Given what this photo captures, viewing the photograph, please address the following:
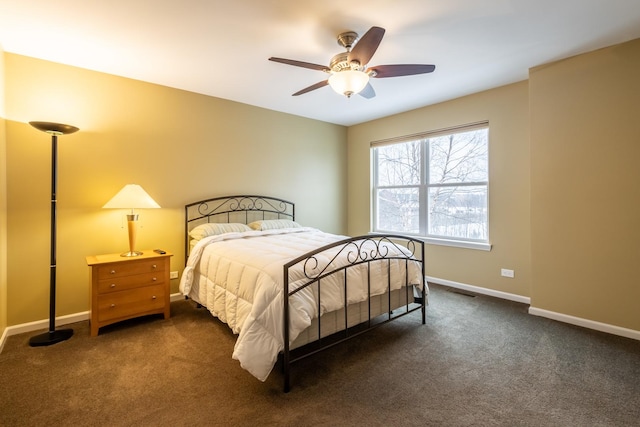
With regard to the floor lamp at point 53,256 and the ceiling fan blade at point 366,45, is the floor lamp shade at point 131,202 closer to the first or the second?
the floor lamp at point 53,256

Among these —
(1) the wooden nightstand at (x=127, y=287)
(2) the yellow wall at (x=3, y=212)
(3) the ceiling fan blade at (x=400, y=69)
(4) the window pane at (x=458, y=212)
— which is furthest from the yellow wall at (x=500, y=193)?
(2) the yellow wall at (x=3, y=212)

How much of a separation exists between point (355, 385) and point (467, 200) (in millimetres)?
3053

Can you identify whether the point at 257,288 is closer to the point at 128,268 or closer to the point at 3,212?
the point at 128,268

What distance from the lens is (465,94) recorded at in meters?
3.98

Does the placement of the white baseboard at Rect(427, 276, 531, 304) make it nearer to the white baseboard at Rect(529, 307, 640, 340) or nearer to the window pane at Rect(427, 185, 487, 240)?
the white baseboard at Rect(529, 307, 640, 340)

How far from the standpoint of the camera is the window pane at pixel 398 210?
4715mm

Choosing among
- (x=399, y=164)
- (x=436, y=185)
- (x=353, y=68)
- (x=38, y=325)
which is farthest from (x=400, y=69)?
(x=38, y=325)

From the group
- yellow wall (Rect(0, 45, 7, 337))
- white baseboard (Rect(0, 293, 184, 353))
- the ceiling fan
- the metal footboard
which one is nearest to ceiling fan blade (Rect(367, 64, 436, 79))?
the ceiling fan

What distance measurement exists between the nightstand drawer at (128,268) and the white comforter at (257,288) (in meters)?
0.31

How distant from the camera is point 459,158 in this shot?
4180 mm

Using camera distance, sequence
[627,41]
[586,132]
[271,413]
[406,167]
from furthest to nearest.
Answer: [406,167], [586,132], [627,41], [271,413]

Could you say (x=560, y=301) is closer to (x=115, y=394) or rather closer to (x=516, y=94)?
(x=516, y=94)

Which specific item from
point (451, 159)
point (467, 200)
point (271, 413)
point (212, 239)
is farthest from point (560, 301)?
point (212, 239)

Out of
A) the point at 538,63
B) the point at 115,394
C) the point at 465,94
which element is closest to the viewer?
the point at 115,394
